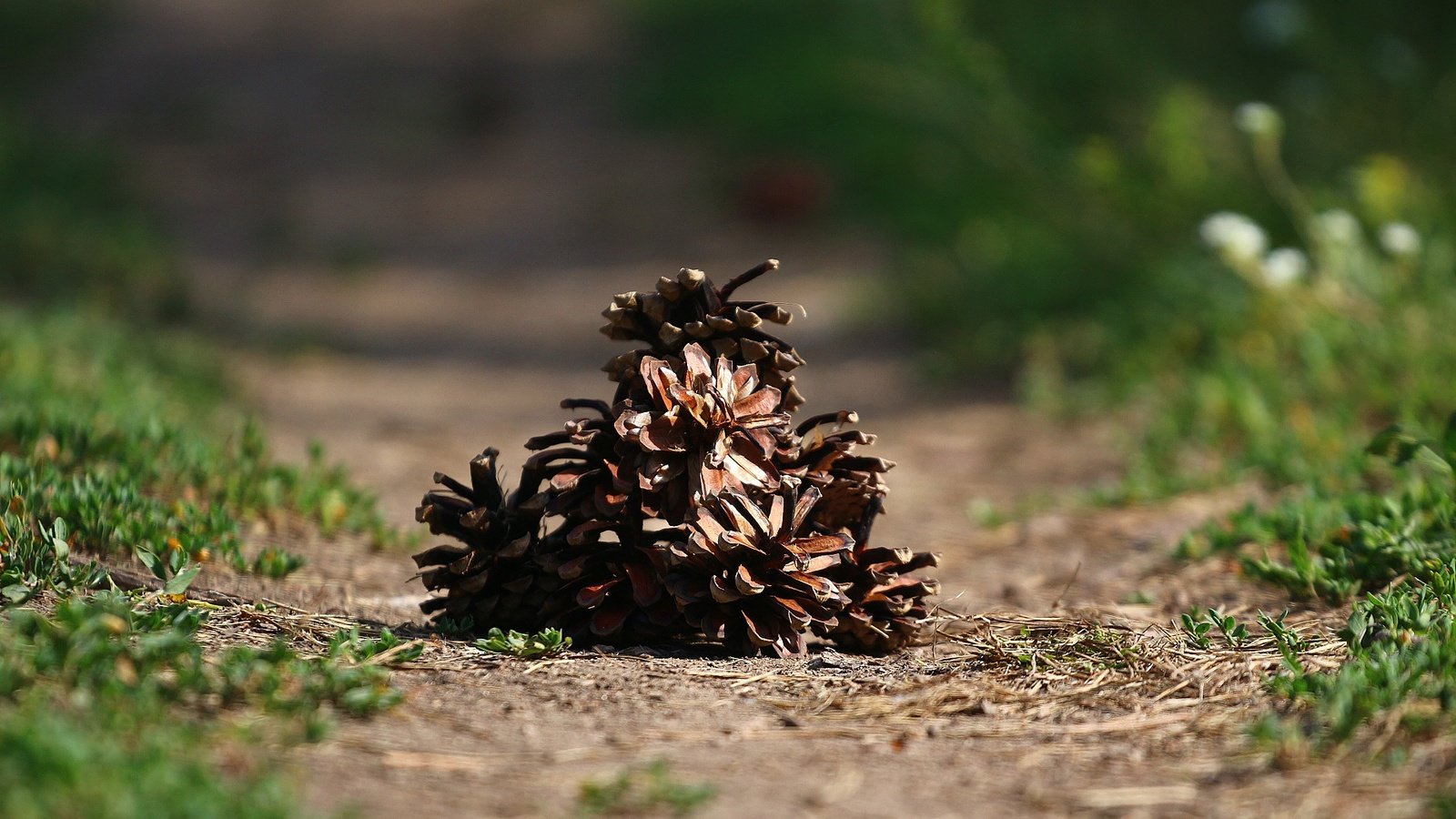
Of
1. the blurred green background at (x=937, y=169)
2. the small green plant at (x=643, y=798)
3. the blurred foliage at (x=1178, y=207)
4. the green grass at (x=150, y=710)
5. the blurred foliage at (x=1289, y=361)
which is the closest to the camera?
the green grass at (x=150, y=710)

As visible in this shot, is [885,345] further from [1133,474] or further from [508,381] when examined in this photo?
[1133,474]

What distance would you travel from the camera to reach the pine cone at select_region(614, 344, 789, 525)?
2.48 meters

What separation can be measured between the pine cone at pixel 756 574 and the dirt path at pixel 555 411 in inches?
3.0

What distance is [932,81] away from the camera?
704 centimetres

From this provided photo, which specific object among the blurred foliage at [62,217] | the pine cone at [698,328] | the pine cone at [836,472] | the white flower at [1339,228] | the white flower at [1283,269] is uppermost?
the blurred foliage at [62,217]

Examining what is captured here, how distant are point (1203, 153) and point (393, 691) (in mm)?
5595

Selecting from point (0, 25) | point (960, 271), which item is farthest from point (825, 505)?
point (0, 25)

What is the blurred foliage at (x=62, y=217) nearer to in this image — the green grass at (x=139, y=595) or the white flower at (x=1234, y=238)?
the green grass at (x=139, y=595)

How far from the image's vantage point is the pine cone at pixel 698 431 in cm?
248

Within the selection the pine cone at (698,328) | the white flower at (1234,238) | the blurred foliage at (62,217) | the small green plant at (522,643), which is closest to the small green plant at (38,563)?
the small green plant at (522,643)

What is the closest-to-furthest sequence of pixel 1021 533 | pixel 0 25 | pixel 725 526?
pixel 725 526
pixel 1021 533
pixel 0 25

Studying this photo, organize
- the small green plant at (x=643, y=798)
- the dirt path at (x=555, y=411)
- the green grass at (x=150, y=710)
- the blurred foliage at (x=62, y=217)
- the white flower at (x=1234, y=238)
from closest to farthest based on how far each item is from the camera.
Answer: the green grass at (x=150, y=710), the small green plant at (x=643, y=798), the dirt path at (x=555, y=411), the white flower at (x=1234, y=238), the blurred foliage at (x=62, y=217)

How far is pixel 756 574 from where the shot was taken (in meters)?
2.51

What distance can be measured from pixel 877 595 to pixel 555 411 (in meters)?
3.67
